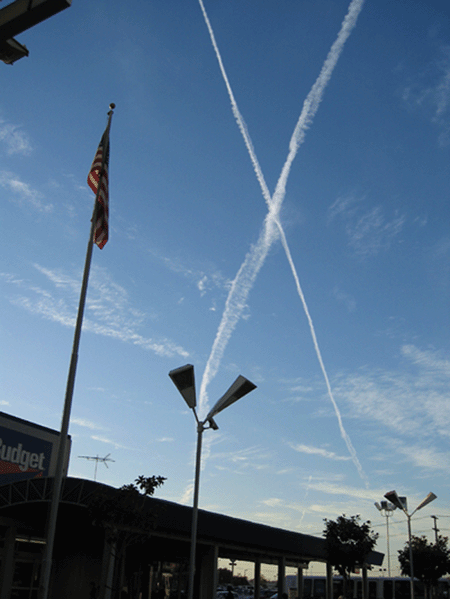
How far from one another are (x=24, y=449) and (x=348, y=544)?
17786mm

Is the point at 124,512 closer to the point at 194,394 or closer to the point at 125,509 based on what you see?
the point at 125,509

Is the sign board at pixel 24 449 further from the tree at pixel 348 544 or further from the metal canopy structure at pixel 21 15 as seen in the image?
the metal canopy structure at pixel 21 15

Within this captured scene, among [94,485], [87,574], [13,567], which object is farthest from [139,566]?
[94,485]

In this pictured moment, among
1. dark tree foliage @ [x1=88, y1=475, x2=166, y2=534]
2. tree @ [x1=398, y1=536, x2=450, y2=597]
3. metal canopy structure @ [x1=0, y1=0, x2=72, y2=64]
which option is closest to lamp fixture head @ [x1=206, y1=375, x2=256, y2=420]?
dark tree foliage @ [x1=88, y1=475, x2=166, y2=534]

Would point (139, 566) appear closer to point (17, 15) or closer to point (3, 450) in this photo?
point (3, 450)

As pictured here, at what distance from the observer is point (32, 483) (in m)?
18.1

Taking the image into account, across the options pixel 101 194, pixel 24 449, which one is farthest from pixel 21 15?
pixel 24 449

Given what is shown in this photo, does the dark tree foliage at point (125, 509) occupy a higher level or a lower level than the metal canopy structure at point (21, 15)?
lower

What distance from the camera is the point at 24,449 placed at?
2864 centimetres

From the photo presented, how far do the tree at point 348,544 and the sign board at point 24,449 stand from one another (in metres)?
15.7

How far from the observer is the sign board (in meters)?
27.3

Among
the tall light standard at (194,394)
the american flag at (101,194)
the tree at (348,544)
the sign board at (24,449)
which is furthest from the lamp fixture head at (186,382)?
the tree at (348,544)

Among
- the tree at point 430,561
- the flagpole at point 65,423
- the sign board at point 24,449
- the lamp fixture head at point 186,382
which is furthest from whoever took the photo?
the tree at point 430,561

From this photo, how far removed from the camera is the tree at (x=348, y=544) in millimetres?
31234
